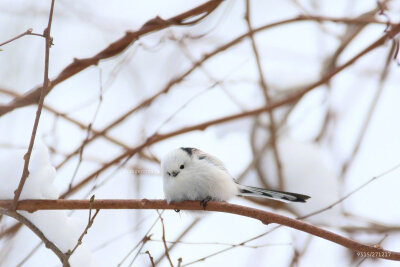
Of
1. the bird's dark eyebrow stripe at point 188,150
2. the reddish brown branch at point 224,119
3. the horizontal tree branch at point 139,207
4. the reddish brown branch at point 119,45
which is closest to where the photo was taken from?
the horizontal tree branch at point 139,207

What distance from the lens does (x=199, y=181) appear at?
2160mm

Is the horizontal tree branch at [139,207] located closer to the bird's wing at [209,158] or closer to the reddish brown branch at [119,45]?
the reddish brown branch at [119,45]

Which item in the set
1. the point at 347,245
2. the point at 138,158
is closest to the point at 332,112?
the point at 138,158

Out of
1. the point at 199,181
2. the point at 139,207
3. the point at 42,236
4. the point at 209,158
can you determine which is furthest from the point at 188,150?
the point at 42,236

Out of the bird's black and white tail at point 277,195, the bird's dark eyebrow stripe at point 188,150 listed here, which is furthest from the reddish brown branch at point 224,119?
the bird's black and white tail at point 277,195

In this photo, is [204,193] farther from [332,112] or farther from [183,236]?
[332,112]

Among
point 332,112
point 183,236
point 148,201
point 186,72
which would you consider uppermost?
point 332,112

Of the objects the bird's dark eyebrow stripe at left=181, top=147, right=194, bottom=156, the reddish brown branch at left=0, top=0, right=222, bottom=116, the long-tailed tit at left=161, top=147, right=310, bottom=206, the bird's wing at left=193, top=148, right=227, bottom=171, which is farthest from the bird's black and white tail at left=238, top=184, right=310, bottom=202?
the reddish brown branch at left=0, top=0, right=222, bottom=116

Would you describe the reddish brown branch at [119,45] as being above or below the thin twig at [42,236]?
above

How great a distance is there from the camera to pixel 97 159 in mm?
3273

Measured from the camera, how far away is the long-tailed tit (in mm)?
2082

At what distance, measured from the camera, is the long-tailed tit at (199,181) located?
2082 mm

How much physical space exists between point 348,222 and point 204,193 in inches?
51.1

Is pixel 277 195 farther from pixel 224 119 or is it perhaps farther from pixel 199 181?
pixel 224 119
